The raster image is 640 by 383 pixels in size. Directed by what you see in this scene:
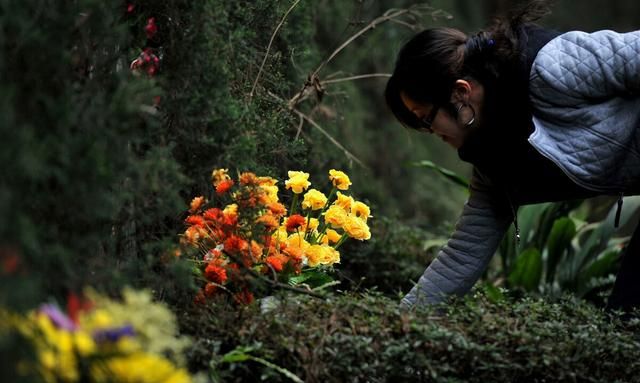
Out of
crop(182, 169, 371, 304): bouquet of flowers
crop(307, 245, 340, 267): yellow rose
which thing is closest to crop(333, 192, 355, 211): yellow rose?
crop(182, 169, 371, 304): bouquet of flowers

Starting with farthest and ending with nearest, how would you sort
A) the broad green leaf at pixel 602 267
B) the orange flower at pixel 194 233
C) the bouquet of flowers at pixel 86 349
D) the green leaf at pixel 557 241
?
the green leaf at pixel 557 241 < the broad green leaf at pixel 602 267 < the orange flower at pixel 194 233 < the bouquet of flowers at pixel 86 349

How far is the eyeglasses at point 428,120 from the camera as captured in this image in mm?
2496

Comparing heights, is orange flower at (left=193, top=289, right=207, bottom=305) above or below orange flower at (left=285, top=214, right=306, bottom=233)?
below

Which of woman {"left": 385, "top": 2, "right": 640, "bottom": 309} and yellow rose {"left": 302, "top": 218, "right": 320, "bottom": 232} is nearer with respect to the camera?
woman {"left": 385, "top": 2, "right": 640, "bottom": 309}

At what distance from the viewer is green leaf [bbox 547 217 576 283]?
3.96 meters

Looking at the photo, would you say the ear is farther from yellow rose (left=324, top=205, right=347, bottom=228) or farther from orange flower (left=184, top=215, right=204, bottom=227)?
orange flower (left=184, top=215, right=204, bottom=227)

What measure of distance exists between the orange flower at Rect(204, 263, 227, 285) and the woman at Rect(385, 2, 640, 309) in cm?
56

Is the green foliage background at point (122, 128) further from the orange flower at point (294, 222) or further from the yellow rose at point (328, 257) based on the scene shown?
the yellow rose at point (328, 257)

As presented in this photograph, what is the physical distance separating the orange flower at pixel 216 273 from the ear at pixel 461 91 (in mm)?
889

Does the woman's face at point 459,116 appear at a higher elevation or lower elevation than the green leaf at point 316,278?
higher

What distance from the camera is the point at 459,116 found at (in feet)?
8.21

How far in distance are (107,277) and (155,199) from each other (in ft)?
1.07

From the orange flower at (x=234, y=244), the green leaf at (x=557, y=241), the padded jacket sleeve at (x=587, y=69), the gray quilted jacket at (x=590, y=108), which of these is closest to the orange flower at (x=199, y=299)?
the orange flower at (x=234, y=244)

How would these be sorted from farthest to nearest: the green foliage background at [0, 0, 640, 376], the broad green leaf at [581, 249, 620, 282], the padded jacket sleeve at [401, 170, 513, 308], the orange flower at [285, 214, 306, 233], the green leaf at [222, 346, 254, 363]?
the broad green leaf at [581, 249, 620, 282], the padded jacket sleeve at [401, 170, 513, 308], the orange flower at [285, 214, 306, 233], the green leaf at [222, 346, 254, 363], the green foliage background at [0, 0, 640, 376]
